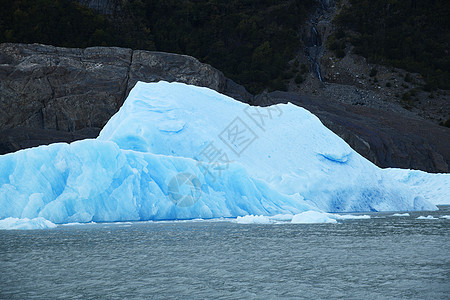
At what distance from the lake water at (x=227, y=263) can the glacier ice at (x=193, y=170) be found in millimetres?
2024

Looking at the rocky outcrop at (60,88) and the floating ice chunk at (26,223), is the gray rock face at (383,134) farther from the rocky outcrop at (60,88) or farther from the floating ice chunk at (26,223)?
the floating ice chunk at (26,223)

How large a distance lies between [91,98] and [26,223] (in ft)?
83.9

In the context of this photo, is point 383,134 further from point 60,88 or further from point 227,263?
point 227,263

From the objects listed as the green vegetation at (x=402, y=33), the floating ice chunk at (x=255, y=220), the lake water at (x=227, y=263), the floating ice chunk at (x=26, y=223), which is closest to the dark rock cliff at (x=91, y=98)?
the green vegetation at (x=402, y=33)

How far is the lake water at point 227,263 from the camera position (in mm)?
→ 5285

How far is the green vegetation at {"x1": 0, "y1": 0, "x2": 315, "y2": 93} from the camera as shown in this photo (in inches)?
1901

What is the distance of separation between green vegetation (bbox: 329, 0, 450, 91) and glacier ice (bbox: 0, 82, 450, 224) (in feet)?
142

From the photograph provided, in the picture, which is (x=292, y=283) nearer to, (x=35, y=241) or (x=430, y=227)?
(x=35, y=241)

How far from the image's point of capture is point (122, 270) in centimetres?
646

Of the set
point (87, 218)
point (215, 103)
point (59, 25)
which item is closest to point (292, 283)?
point (87, 218)

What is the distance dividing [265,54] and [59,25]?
840 inches

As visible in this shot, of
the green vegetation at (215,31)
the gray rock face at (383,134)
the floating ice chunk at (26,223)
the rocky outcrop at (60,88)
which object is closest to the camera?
the floating ice chunk at (26,223)

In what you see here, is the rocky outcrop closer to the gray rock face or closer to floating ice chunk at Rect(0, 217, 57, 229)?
the gray rock face

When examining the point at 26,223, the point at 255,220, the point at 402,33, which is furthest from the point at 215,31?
the point at 26,223
